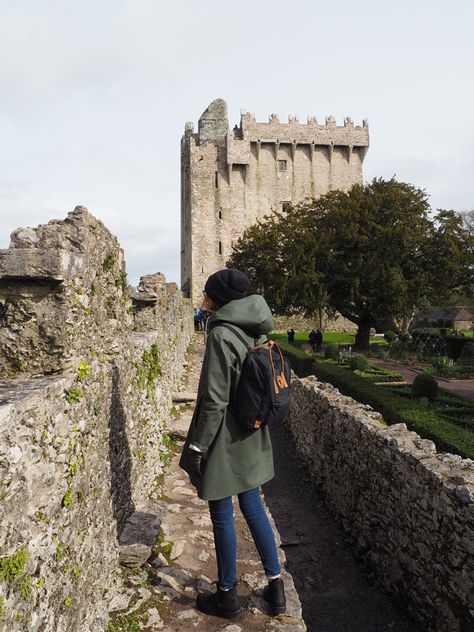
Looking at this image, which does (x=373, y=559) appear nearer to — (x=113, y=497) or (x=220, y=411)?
(x=113, y=497)

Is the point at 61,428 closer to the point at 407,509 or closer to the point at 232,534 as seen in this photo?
the point at 232,534

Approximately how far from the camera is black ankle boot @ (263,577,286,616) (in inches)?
129

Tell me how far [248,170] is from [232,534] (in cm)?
3971

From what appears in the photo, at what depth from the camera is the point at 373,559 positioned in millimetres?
5684

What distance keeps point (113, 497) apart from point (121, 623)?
87cm

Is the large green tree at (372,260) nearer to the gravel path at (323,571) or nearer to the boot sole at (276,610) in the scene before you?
the gravel path at (323,571)

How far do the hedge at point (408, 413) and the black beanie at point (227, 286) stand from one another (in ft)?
15.8

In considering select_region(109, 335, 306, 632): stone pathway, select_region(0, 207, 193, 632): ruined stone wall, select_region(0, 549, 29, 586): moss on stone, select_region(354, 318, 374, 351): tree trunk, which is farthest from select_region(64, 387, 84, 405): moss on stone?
select_region(354, 318, 374, 351): tree trunk

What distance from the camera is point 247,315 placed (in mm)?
3229

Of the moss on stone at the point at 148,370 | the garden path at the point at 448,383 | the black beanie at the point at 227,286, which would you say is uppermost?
the black beanie at the point at 227,286

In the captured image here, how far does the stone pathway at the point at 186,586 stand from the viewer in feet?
10.4

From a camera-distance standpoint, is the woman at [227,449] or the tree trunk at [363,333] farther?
the tree trunk at [363,333]

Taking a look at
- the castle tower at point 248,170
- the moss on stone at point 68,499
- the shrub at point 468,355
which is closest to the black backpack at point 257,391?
the moss on stone at point 68,499

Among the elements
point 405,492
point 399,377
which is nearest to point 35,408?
point 405,492
